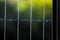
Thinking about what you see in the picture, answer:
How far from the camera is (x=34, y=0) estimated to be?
1.69 m

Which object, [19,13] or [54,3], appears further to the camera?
[19,13]

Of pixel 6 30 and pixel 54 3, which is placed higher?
pixel 54 3

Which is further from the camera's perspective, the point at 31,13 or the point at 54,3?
the point at 31,13

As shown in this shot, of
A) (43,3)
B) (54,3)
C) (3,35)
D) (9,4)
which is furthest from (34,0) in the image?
(54,3)

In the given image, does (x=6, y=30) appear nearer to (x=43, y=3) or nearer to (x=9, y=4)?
(x=9, y=4)

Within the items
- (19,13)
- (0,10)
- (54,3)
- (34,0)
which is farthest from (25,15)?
(54,3)

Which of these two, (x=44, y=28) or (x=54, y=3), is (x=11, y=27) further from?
(x=54, y=3)

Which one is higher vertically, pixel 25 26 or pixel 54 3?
pixel 54 3

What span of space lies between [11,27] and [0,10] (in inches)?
11.2

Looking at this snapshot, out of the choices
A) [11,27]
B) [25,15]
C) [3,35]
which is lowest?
[3,35]

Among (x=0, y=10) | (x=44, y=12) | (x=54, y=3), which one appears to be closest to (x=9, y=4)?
(x=0, y=10)

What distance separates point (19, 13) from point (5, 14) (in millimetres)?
198

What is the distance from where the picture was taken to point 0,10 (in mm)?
1672

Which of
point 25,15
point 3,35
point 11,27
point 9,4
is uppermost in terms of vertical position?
point 9,4
